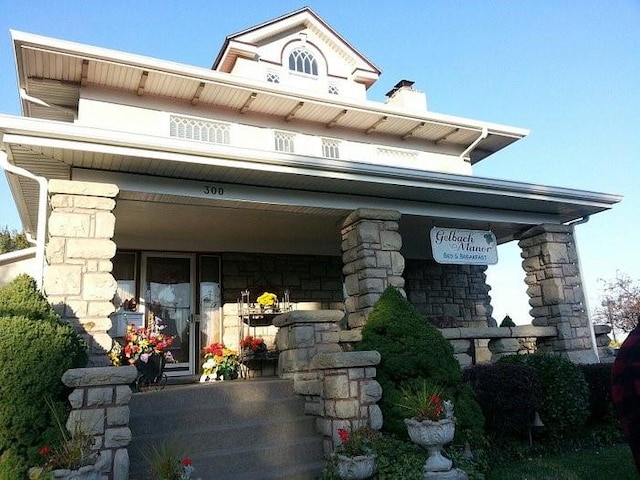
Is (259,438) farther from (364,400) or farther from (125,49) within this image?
(125,49)

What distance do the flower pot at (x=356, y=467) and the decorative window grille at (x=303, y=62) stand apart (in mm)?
9041

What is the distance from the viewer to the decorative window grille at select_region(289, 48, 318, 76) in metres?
11.1

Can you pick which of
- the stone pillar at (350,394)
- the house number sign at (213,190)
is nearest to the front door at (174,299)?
the house number sign at (213,190)

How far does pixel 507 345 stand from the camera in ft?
24.1

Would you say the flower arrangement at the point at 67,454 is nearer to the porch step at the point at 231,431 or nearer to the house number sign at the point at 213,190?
the porch step at the point at 231,431

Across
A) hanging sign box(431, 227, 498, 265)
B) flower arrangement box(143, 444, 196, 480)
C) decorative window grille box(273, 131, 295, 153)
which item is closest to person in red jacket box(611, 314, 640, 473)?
flower arrangement box(143, 444, 196, 480)

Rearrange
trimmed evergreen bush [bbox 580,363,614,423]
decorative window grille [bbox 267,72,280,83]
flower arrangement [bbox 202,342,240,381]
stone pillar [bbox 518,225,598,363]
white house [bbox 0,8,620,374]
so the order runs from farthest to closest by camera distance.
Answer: decorative window grille [bbox 267,72,280,83], stone pillar [bbox 518,225,598,363], flower arrangement [bbox 202,342,240,381], trimmed evergreen bush [bbox 580,363,614,423], white house [bbox 0,8,620,374]

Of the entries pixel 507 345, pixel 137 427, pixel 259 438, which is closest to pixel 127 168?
pixel 137 427

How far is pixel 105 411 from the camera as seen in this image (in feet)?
12.4

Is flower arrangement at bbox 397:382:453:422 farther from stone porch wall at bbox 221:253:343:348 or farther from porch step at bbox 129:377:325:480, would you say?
stone porch wall at bbox 221:253:343:348

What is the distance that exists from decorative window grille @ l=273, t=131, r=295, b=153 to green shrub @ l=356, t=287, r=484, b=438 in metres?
5.00

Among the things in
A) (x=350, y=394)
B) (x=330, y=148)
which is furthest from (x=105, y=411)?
(x=330, y=148)

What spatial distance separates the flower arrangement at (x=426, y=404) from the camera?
165 inches

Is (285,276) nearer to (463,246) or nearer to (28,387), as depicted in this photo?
(463,246)
